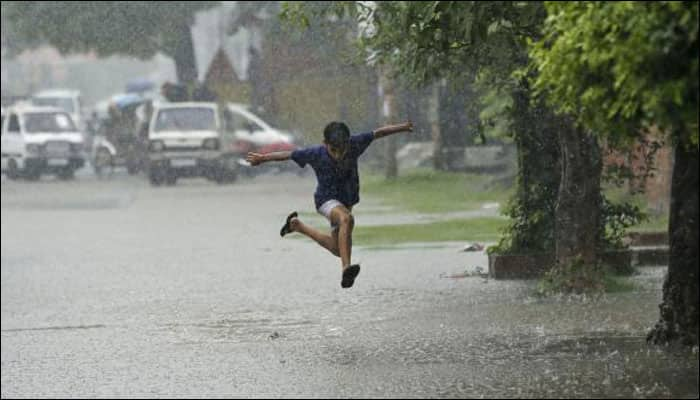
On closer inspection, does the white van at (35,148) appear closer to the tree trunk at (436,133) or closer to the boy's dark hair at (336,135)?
the tree trunk at (436,133)

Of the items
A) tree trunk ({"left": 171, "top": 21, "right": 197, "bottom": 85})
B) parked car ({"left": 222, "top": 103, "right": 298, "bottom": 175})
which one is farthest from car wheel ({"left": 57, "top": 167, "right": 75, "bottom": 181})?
tree trunk ({"left": 171, "top": 21, "right": 197, "bottom": 85})

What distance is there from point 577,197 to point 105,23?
3576cm

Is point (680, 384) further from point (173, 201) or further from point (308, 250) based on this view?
point (173, 201)

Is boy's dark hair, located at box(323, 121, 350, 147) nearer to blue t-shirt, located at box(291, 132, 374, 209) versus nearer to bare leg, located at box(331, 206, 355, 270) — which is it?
blue t-shirt, located at box(291, 132, 374, 209)

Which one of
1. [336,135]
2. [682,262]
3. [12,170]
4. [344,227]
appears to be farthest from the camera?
[12,170]

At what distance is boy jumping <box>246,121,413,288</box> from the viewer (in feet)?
38.9

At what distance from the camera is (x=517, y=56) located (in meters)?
14.1

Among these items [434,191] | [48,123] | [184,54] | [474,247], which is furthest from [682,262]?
[184,54]

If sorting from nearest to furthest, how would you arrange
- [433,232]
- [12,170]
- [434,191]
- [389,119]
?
[433,232] < [434,191] < [389,119] < [12,170]

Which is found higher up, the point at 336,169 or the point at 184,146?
the point at 336,169

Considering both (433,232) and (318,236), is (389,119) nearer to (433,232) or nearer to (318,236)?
(433,232)

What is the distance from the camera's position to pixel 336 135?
11758 millimetres

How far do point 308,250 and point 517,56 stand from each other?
641 cm

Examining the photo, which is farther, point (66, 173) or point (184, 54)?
point (184, 54)
